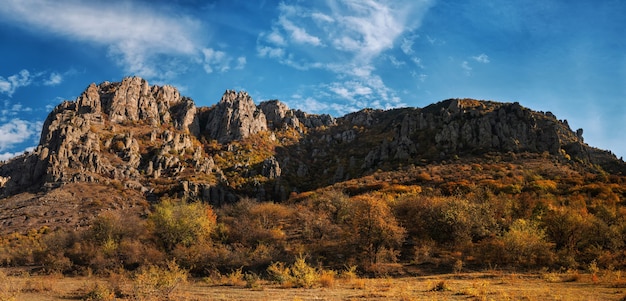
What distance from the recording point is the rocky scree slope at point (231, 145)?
8519cm

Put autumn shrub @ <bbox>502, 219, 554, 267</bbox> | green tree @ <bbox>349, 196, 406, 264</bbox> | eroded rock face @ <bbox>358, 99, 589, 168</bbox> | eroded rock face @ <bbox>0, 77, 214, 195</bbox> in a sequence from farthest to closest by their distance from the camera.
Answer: eroded rock face @ <bbox>0, 77, 214, 195</bbox> → eroded rock face @ <bbox>358, 99, 589, 168</bbox> → green tree @ <bbox>349, 196, 406, 264</bbox> → autumn shrub @ <bbox>502, 219, 554, 267</bbox>

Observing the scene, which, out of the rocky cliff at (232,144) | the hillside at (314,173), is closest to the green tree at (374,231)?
the hillside at (314,173)

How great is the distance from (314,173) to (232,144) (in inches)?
1308

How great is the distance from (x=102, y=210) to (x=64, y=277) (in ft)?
160

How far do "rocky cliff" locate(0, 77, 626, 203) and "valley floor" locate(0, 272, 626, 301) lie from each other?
203 feet

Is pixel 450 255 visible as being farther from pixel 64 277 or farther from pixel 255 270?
pixel 64 277

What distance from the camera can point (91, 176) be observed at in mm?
87062

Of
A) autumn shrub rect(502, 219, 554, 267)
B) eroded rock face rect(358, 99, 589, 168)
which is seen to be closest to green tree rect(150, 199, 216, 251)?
autumn shrub rect(502, 219, 554, 267)

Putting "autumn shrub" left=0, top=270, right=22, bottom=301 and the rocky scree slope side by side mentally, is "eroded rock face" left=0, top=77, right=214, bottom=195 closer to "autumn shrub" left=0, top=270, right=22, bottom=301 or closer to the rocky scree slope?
the rocky scree slope

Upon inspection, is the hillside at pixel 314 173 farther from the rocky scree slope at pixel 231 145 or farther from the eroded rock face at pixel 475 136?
the rocky scree slope at pixel 231 145

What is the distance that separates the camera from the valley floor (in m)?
17.2

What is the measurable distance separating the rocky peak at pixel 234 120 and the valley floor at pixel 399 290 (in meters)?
116

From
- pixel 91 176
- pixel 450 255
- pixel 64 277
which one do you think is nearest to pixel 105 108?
pixel 91 176

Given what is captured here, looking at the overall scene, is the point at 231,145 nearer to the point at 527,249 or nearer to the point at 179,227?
the point at 179,227
